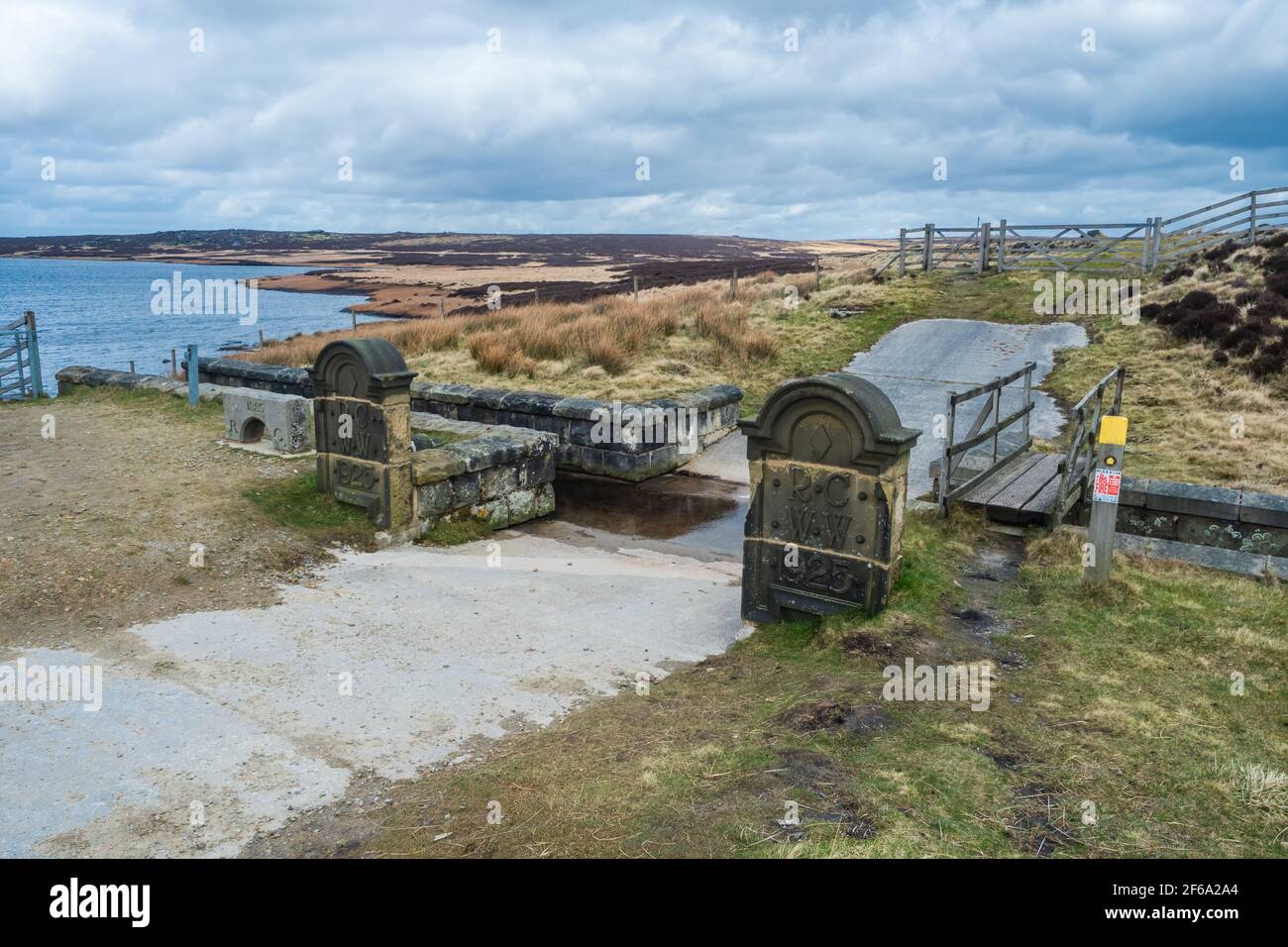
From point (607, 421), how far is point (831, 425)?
629 cm

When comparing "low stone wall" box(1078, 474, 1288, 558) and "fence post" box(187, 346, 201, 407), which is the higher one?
"fence post" box(187, 346, 201, 407)

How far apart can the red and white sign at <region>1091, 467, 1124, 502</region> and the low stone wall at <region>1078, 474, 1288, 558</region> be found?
0.86m

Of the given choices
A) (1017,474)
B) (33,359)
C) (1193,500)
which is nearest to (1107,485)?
(1193,500)

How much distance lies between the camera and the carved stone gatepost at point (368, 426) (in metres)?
8.83

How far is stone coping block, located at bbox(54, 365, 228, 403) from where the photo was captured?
47.5 ft

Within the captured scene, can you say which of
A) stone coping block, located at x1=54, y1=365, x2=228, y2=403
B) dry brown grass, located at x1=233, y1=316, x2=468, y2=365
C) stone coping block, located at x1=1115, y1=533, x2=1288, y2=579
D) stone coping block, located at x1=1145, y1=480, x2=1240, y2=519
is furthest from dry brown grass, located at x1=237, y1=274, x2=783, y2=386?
stone coping block, located at x1=1115, y1=533, x2=1288, y2=579

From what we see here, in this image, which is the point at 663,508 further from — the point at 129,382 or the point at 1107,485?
the point at 129,382

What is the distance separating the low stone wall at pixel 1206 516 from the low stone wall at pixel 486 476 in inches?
234

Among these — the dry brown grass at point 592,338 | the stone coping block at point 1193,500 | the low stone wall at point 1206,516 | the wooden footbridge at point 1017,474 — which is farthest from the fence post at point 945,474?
the dry brown grass at point 592,338

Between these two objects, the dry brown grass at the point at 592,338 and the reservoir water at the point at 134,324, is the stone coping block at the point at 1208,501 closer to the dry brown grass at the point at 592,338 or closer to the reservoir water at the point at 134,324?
the dry brown grass at the point at 592,338

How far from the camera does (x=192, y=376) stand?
1377 cm

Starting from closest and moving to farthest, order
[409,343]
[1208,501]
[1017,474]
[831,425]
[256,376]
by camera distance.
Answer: [831,425], [1208,501], [1017,474], [256,376], [409,343]

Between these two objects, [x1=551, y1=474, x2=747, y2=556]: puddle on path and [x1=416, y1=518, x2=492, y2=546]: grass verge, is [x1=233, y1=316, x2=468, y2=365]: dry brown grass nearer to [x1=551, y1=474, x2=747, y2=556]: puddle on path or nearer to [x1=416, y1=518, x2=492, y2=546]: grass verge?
[x1=551, y1=474, x2=747, y2=556]: puddle on path

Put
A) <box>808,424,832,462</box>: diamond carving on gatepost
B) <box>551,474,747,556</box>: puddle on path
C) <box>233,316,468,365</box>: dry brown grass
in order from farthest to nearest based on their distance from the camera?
<box>233,316,468,365</box>: dry brown grass, <box>551,474,747,556</box>: puddle on path, <box>808,424,832,462</box>: diamond carving on gatepost
